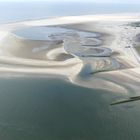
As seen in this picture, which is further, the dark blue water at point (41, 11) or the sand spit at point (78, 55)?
the dark blue water at point (41, 11)

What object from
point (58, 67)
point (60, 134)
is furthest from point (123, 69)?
point (60, 134)

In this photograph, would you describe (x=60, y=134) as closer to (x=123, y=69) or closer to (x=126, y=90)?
(x=126, y=90)

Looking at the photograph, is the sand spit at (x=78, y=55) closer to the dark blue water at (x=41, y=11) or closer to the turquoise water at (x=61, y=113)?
the turquoise water at (x=61, y=113)

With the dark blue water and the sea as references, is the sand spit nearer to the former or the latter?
the sea

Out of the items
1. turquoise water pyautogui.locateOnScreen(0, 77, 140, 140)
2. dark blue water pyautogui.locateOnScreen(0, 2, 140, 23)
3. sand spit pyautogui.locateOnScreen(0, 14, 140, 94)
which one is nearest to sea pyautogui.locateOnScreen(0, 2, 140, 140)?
turquoise water pyautogui.locateOnScreen(0, 77, 140, 140)

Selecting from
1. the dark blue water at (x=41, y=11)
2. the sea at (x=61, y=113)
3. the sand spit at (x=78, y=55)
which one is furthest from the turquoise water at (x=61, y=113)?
the dark blue water at (x=41, y=11)

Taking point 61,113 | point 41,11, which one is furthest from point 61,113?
point 41,11
